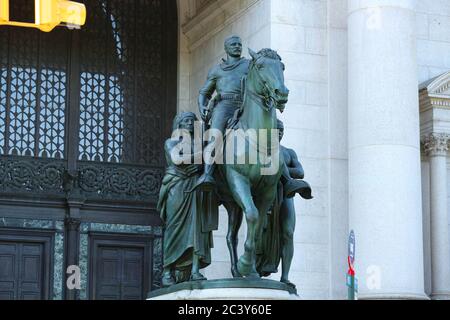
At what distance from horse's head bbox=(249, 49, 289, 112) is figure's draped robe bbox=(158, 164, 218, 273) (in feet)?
4.20

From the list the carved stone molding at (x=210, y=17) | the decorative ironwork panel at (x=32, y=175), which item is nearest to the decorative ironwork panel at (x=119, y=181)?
the decorative ironwork panel at (x=32, y=175)

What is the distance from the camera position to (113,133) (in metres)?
22.7

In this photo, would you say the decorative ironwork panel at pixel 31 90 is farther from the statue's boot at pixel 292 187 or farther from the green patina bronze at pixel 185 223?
the statue's boot at pixel 292 187

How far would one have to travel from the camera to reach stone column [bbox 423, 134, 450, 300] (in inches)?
789

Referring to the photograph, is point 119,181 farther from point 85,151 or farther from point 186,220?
point 186,220

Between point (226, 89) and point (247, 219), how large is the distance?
6.12ft

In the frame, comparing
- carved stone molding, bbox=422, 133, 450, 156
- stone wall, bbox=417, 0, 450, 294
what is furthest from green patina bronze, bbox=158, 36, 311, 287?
stone wall, bbox=417, 0, 450, 294

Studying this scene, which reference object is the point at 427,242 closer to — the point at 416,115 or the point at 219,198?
the point at 416,115

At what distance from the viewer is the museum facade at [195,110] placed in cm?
1827

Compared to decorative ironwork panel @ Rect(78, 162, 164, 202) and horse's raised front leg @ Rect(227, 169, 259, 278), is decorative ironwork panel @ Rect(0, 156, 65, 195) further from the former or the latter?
horse's raised front leg @ Rect(227, 169, 259, 278)
